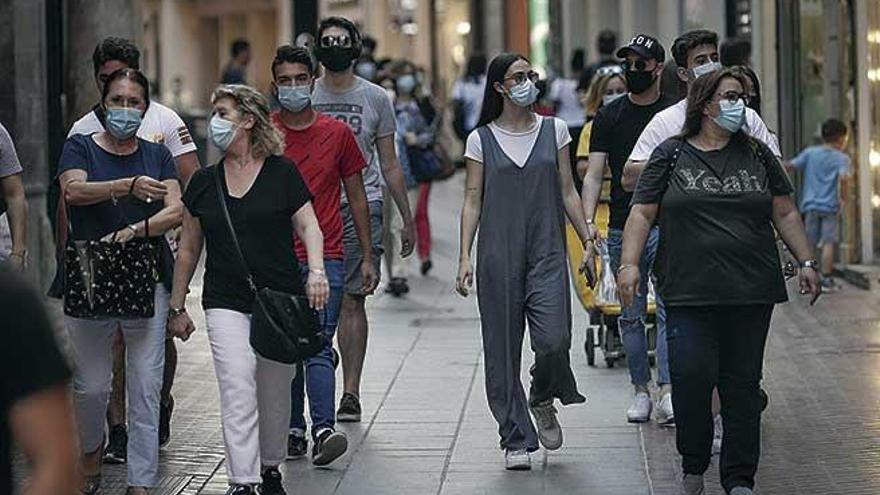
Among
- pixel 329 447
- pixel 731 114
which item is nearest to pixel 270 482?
pixel 329 447

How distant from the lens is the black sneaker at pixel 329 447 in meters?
9.34

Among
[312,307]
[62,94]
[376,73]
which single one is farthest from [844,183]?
[312,307]

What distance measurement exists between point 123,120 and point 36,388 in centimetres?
445

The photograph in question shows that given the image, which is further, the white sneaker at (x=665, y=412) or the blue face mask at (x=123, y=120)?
the white sneaker at (x=665, y=412)

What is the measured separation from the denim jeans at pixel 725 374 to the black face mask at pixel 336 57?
118 inches

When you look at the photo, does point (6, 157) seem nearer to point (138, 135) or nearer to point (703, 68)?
point (138, 135)

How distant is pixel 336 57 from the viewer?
34.8 ft

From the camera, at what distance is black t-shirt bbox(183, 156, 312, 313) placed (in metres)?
8.14

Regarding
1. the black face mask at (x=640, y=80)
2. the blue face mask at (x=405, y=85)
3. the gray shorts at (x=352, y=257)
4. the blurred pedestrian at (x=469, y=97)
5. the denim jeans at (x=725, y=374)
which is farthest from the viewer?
the blurred pedestrian at (x=469, y=97)

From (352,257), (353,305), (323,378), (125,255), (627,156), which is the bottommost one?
(323,378)

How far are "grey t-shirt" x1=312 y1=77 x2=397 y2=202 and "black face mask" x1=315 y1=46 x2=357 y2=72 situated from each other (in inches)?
6.1

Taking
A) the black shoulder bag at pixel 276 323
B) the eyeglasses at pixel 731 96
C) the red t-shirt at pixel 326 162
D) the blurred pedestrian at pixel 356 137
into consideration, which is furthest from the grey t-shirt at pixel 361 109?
the eyeglasses at pixel 731 96

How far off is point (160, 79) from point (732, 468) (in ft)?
161

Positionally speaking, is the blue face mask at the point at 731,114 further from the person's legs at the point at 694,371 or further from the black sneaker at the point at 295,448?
the black sneaker at the point at 295,448
